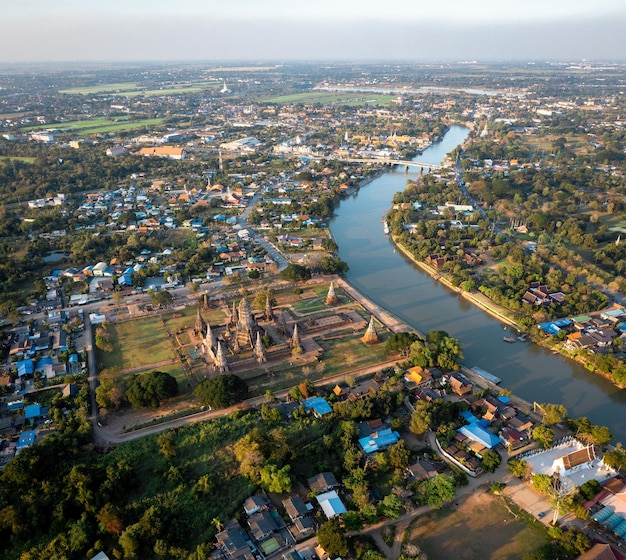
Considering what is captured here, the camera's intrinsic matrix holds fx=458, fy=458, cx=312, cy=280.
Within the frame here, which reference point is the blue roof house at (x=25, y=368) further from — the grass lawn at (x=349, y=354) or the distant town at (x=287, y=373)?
the grass lawn at (x=349, y=354)

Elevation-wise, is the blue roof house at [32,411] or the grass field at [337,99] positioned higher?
the grass field at [337,99]

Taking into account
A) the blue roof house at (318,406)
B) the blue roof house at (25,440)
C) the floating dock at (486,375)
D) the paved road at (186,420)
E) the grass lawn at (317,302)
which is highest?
the grass lawn at (317,302)

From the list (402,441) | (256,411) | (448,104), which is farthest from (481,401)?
(448,104)

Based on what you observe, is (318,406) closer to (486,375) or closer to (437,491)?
(437,491)

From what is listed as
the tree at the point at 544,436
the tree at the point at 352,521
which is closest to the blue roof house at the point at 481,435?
the tree at the point at 544,436

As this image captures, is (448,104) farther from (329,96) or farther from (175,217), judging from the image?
(175,217)

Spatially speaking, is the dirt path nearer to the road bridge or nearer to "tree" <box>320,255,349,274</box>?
"tree" <box>320,255,349,274</box>
